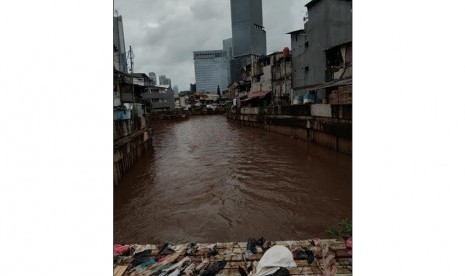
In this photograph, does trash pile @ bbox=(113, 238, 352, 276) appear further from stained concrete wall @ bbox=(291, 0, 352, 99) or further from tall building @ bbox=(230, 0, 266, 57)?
stained concrete wall @ bbox=(291, 0, 352, 99)

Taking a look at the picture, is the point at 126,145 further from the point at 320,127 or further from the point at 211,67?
the point at 320,127

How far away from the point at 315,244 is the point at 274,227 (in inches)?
88.0

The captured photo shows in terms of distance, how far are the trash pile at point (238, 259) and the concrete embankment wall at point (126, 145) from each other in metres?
6.19

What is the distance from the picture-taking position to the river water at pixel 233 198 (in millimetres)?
6993

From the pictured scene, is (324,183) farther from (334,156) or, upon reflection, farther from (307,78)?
(307,78)

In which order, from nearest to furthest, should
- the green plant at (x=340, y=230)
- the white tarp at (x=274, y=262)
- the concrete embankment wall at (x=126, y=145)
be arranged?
the white tarp at (x=274, y=262) → the green plant at (x=340, y=230) → the concrete embankment wall at (x=126, y=145)

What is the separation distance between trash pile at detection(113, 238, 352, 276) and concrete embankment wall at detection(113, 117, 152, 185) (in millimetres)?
6189

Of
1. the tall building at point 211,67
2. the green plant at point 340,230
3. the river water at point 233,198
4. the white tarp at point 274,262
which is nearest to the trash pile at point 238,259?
the white tarp at point 274,262

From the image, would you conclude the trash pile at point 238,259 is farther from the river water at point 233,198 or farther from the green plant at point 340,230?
the river water at point 233,198

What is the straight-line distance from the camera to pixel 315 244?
481cm

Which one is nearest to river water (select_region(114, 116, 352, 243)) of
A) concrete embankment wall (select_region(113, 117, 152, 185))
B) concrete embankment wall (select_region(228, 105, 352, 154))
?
concrete embankment wall (select_region(113, 117, 152, 185))

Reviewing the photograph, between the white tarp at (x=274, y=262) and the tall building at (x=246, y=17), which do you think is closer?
the white tarp at (x=274, y=262)

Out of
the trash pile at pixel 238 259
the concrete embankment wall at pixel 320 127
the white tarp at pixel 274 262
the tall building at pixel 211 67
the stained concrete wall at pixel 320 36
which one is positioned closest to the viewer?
the white tarp at pixel 274 262

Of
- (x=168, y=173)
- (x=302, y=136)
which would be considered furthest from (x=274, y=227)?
(x=302, y=136)
